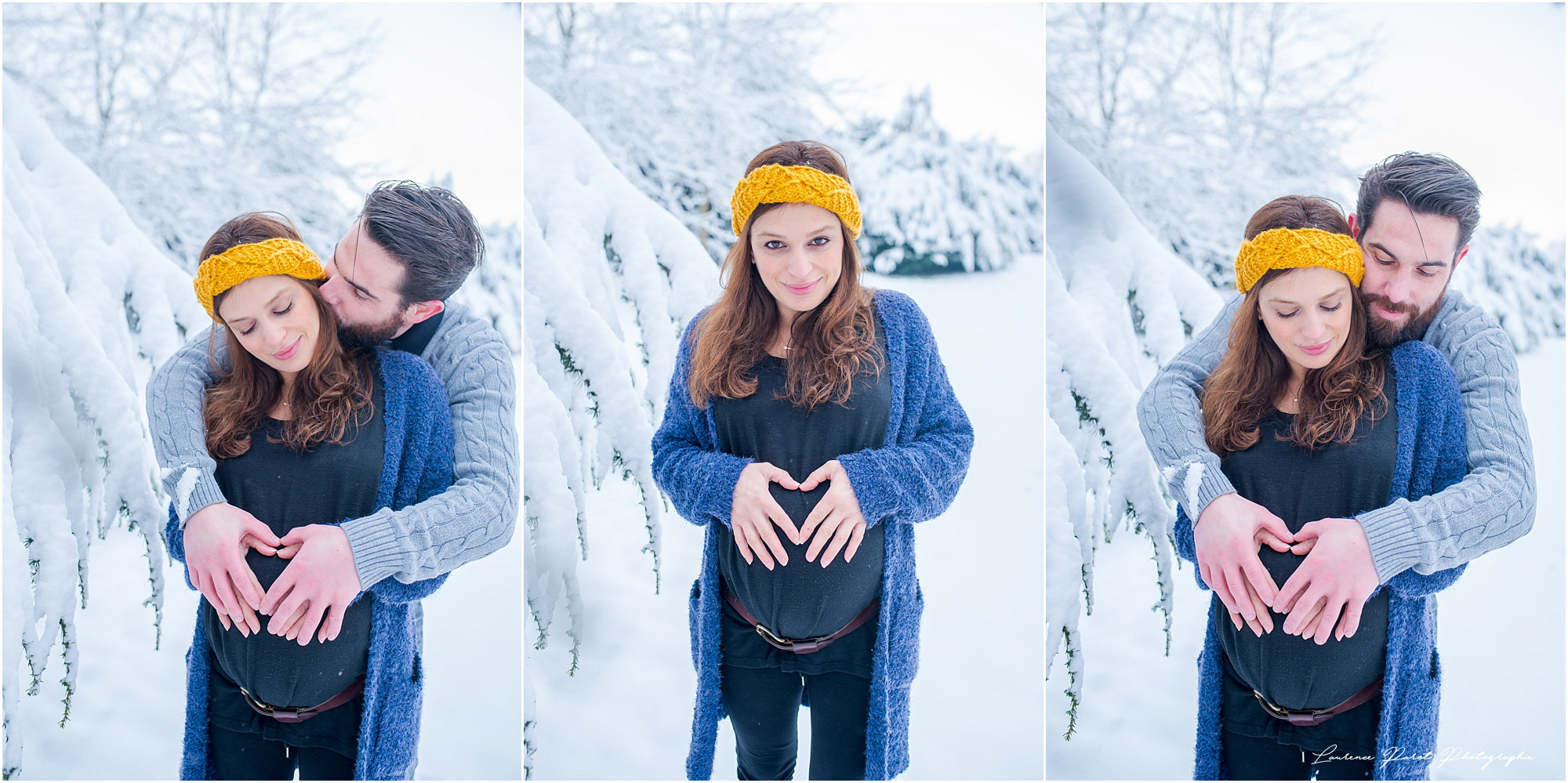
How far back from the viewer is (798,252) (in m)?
1.60

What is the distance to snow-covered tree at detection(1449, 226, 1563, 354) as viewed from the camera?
2.23 metres

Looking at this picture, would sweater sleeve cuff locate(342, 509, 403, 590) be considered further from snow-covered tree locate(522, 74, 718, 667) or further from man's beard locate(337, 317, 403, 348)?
snow-covered tree locate(522, 74, 718, 667)

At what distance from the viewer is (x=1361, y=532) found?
144 cm

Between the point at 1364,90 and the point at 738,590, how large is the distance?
2.14 meters

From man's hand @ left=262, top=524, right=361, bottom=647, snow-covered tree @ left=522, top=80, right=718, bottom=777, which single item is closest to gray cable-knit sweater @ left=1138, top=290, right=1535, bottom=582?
snow-covered tree @ left=522, top=80, right=718, bottom=777

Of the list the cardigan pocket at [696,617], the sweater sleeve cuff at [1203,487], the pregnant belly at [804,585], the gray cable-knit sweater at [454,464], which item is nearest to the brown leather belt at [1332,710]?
the sweater sleeve cuff at [1203,487]

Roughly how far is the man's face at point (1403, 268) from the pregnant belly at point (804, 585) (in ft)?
3.40

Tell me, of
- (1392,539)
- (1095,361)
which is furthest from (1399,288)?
(1095,361)

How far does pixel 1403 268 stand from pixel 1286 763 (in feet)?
3.16

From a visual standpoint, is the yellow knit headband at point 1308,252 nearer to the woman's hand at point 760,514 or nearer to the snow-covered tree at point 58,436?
the woman's hand at point 760,514

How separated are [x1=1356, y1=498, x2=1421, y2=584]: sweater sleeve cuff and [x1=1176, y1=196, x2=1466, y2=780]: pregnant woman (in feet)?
0.31

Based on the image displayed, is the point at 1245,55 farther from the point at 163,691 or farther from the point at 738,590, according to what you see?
the point at 163,691

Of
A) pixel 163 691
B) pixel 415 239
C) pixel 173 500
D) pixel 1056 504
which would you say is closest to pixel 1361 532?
pixel 1056 504

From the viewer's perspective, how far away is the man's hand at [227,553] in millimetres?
1495
